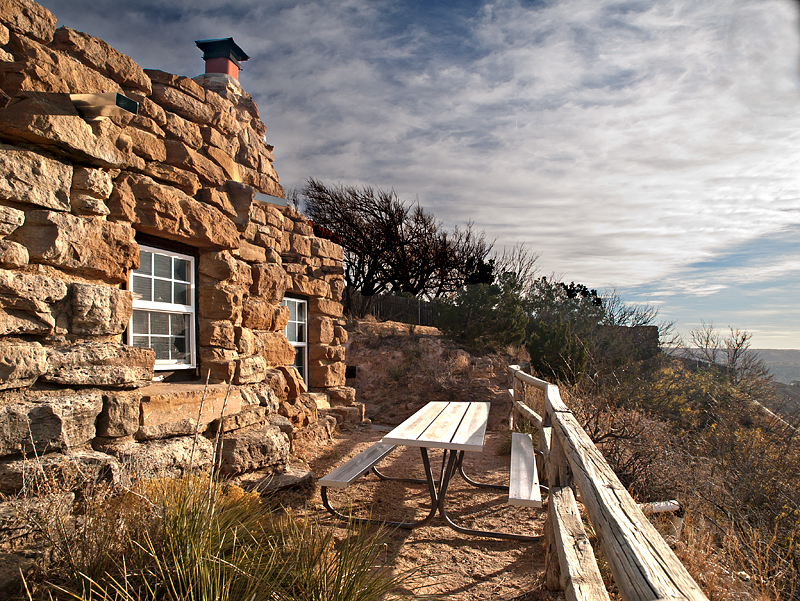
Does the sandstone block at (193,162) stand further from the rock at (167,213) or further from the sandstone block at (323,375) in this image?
the sandstone block at (323,375)

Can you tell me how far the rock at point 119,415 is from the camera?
3.14 metres

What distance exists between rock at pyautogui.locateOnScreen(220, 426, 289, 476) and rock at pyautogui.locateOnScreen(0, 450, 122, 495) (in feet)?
3.71

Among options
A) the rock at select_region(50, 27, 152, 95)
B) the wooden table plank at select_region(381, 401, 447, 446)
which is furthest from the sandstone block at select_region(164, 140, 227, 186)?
the wooden table plank at select_region(381, 401, 447, 446)

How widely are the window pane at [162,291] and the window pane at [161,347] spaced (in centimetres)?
32

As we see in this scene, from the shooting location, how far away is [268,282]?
5.26 m

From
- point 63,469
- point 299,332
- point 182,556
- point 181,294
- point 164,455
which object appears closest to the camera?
point 182,556

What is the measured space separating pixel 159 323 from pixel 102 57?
203 cm

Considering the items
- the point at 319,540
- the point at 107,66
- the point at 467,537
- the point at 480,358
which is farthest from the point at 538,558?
the point at 480,358

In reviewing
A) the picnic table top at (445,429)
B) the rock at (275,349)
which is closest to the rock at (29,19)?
the rock at (275,349)

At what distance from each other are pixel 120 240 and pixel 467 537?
3318 millimetres

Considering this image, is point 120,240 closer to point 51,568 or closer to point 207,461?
point 207,461

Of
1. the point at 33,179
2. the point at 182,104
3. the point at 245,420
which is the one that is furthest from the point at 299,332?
the point at 33,179

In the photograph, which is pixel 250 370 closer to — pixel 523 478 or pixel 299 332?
pixel 299 332

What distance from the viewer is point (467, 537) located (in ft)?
12.0
